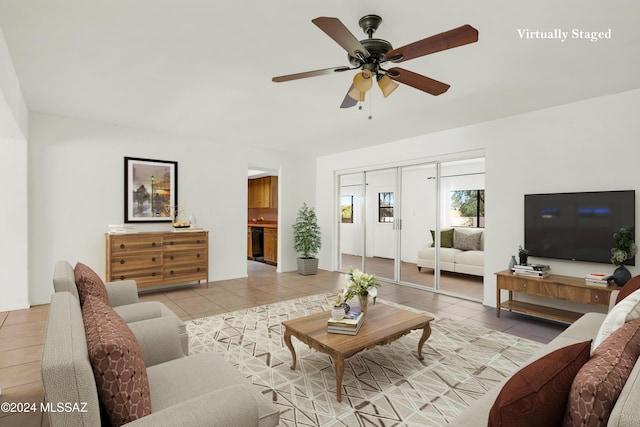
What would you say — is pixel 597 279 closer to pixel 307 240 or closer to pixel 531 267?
pixel 531 267

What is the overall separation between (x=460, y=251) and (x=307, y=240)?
2943 mm

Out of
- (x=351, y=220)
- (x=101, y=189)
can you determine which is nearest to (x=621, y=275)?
(x=351, y=220)

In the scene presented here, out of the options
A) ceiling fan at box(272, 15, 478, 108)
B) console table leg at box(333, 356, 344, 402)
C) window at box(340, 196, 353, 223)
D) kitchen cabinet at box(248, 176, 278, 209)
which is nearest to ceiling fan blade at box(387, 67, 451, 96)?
ceiling fan at box(272, 15, 478, 108)

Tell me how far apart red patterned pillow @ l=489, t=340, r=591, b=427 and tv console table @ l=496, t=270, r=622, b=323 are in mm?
3013

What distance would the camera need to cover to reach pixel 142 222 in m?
5.29

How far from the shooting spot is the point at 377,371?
8.91ft

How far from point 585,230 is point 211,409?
4.29 metres

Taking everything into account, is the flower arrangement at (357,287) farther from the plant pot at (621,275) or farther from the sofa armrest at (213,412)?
the plant pot at (621,275)

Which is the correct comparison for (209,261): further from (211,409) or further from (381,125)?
(211,409)

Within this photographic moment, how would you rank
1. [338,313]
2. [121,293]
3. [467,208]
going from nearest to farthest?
[338,313] → [121,293] → [467,208]

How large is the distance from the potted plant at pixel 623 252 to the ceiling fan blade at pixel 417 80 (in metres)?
2.62

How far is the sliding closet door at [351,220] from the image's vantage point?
6.93m

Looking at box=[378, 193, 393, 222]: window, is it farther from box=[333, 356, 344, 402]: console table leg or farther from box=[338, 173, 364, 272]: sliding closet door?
box=[333, 356, 344, 402]: console table leg

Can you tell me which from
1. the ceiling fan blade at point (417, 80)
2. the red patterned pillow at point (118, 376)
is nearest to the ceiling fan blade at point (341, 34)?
the ceiling fan blade at point (417, 80)
